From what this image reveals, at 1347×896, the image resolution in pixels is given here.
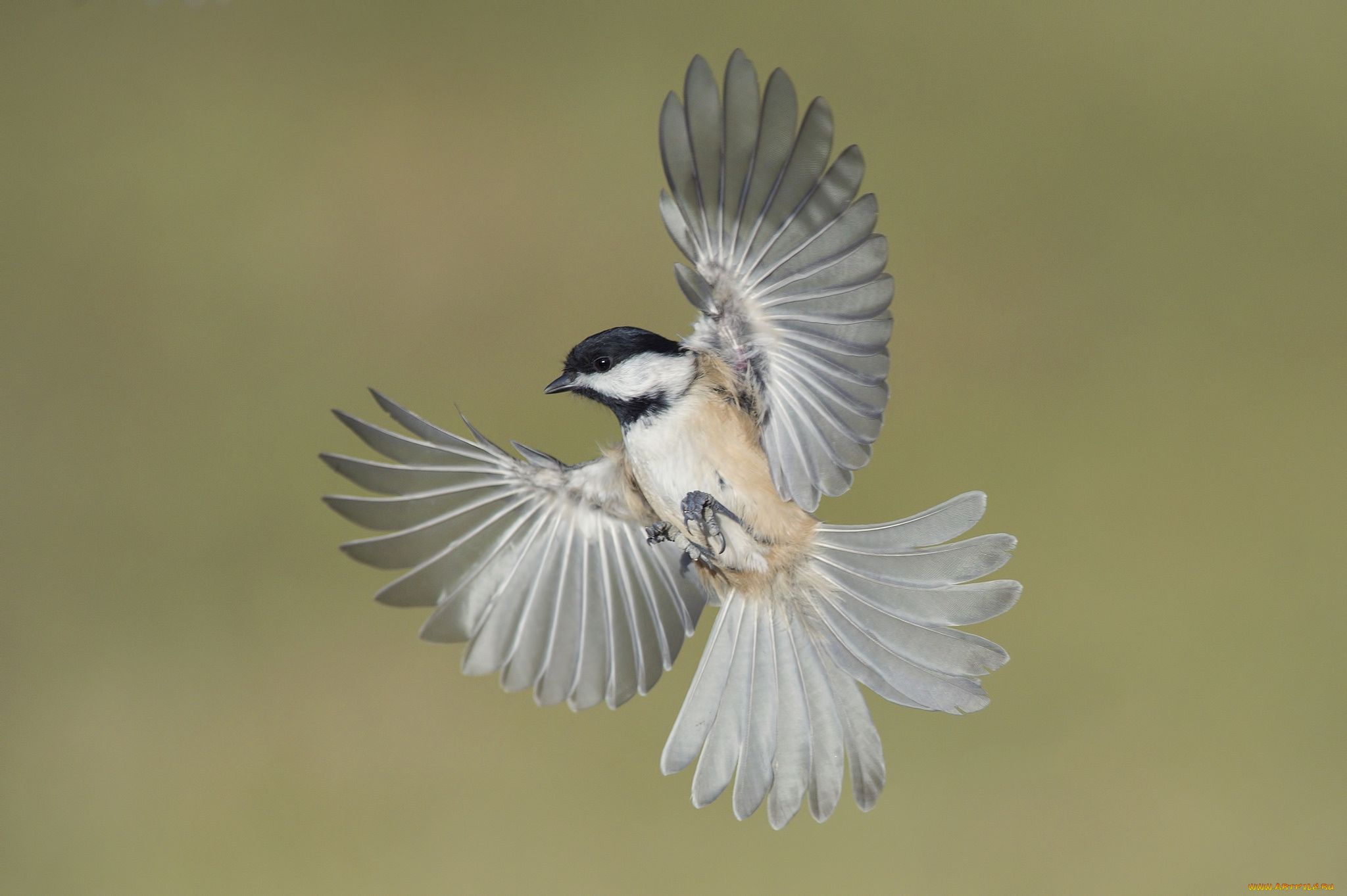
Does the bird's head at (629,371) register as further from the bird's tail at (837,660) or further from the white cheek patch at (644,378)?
the bird's tail at (837,660)

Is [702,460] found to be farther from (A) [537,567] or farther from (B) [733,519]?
(A) [537,567]

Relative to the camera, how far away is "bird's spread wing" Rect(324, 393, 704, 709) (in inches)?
27.3

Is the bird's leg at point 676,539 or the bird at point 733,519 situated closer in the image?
the bird at point 733,519

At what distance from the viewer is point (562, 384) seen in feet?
2.09

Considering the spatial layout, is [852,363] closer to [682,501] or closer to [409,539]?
[682,501]

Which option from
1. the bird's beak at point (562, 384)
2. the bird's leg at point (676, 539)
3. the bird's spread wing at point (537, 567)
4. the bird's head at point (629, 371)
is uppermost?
the bird's head at point (629, 371)

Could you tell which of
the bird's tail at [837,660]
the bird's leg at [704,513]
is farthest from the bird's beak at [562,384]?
the bird's tail at [837,660]

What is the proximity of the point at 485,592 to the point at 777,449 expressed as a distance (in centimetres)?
27

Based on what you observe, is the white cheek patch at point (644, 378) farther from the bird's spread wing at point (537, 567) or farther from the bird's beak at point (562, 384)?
the bird's spread wing at point (537, 567)

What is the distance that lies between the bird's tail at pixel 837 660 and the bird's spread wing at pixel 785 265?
0.41 ft

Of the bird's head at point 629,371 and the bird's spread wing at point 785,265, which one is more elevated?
the bird's spread wing at point 785,265

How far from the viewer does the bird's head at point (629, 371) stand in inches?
24.6

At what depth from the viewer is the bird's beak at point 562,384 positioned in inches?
Answer: 24.8

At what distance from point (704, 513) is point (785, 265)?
198mm
